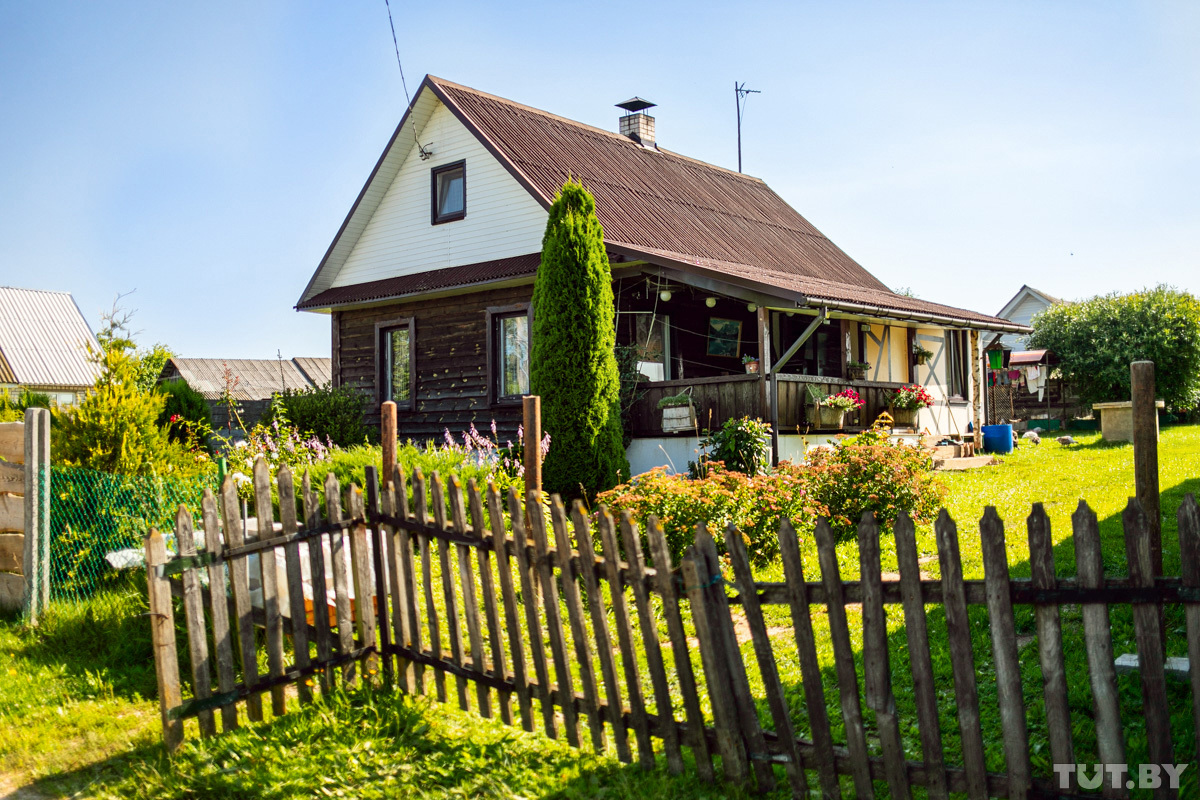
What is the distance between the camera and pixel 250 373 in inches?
2073

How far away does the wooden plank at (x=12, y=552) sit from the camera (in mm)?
7309

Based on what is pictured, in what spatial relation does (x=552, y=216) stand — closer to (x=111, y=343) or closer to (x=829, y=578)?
(x=111, y=343)

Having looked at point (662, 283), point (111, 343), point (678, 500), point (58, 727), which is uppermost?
point (662, 283)

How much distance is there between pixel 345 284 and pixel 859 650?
15.4m

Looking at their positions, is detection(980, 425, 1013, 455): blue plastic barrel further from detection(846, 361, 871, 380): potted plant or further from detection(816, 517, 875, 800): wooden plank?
detection(816, 517, 875, 800): wooden plank

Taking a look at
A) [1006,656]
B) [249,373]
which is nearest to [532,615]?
[1006,656]

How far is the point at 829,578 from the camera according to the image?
363 centimetres

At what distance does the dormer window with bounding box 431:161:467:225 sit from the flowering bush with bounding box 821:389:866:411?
7461 millimetres

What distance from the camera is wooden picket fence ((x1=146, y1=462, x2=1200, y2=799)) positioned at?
3.41 metres

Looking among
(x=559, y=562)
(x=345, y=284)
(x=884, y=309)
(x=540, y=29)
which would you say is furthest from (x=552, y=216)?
(x=559, y=562)

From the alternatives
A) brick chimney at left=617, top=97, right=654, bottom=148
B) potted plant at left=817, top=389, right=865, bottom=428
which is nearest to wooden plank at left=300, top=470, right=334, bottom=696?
potted plant at left=817, top=389, right=865, bottom=428

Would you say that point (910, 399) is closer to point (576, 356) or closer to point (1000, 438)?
point (1000, 438)

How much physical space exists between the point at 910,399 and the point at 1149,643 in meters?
13.3

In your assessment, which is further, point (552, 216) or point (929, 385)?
point (929, 385)
